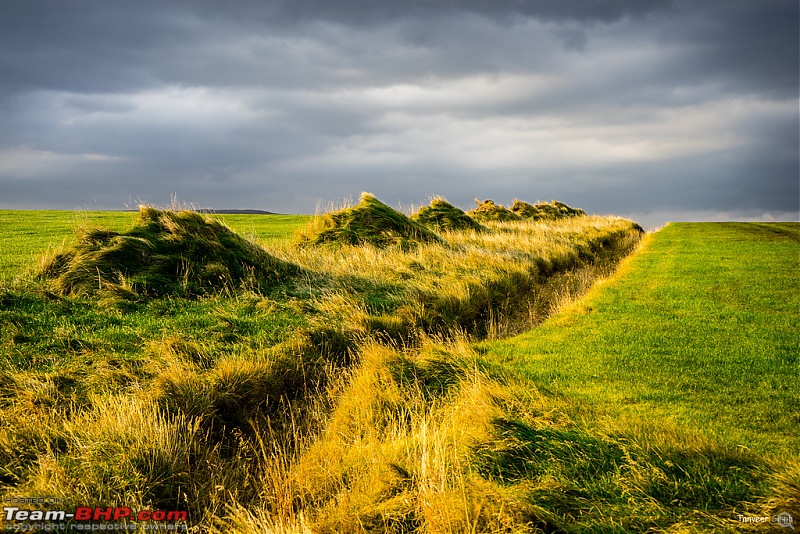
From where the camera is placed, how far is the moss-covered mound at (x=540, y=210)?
1750 inches

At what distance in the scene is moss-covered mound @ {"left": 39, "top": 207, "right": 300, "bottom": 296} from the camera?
30.3 feet

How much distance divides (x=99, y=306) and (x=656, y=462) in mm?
8251

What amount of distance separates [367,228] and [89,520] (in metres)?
14.7

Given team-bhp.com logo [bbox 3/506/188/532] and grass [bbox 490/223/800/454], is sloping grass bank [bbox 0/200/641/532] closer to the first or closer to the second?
team-bhp.com logo [bbox 3/506/188/532]

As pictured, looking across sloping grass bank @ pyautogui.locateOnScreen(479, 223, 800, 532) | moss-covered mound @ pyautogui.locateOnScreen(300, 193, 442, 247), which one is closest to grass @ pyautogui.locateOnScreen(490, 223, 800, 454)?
sloping grass bank @ pyautogui.locateOnScreen(479, 223, 800, 532)

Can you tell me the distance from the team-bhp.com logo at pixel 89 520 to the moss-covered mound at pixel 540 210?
4095 centimetres

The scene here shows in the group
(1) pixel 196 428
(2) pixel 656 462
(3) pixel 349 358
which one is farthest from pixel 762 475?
(3) pixel 349 358

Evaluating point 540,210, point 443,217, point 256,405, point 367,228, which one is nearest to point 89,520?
point 256,405

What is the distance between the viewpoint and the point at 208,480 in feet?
15.1

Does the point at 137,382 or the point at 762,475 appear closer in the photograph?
the point at 762,475

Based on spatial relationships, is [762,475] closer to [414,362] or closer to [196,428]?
[414,362]

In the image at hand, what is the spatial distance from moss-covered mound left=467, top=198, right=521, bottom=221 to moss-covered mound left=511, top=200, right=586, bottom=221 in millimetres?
3090

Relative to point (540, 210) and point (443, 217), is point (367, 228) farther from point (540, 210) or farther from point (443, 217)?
point (540, 210)

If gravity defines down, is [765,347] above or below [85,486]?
above
